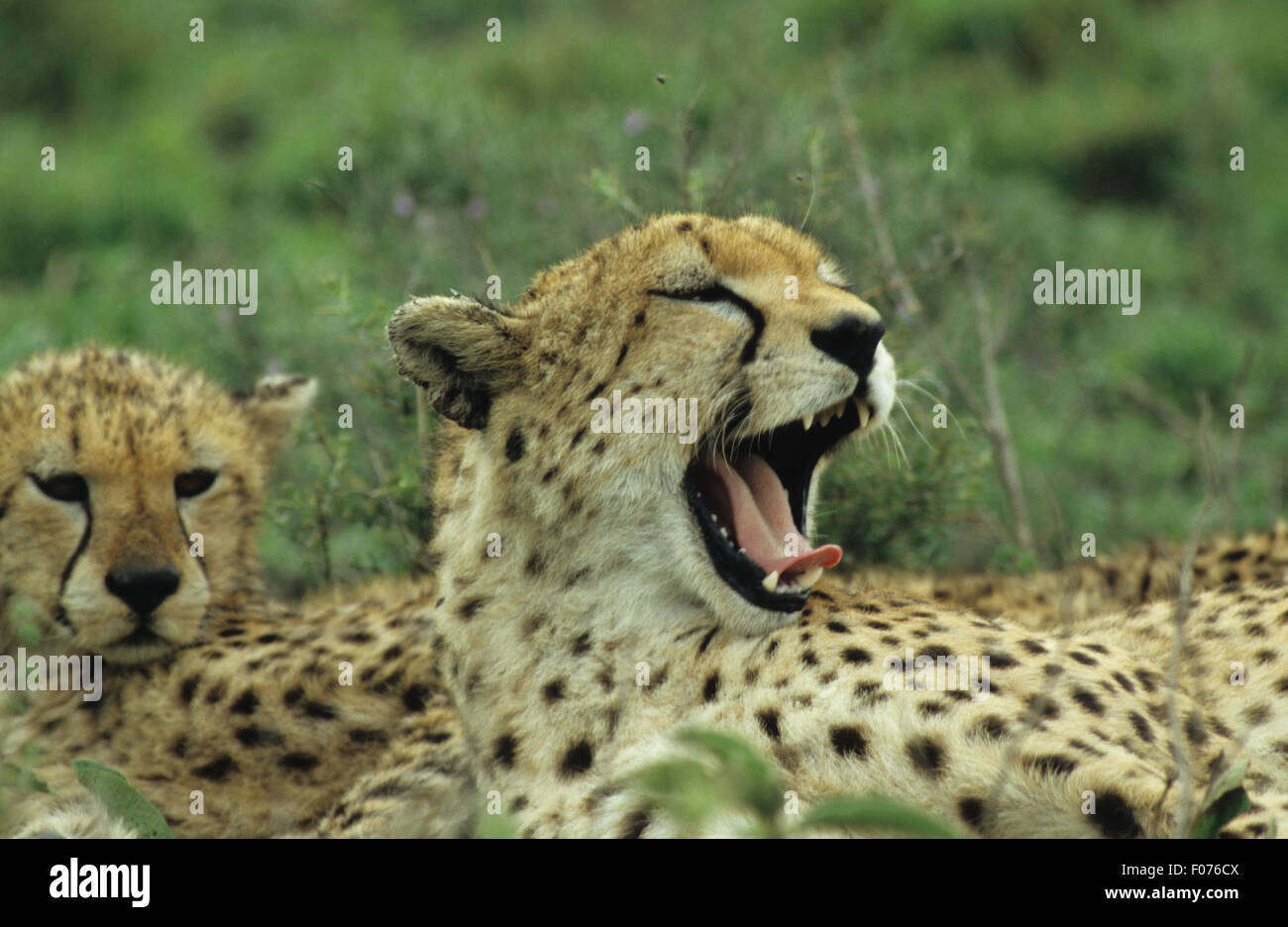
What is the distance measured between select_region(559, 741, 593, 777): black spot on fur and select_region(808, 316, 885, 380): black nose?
77cm

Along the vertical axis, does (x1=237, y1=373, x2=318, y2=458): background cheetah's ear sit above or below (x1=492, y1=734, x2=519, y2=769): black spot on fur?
above

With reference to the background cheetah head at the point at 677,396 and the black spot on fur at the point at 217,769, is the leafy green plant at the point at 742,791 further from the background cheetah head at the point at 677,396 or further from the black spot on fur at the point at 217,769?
the black spot on fur at the point at 217,769

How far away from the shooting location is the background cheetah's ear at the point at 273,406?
3.95m

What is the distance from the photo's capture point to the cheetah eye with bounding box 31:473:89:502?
349cm

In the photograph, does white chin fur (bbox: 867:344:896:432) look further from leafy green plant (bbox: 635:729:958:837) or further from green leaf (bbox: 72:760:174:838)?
green leaf (bbox: 72:760:174:838)

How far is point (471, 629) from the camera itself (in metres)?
2.93

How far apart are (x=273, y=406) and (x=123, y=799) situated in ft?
4.83

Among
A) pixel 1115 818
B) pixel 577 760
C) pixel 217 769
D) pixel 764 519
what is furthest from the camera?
pixel 217 769

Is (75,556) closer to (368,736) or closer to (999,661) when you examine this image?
(368,736)

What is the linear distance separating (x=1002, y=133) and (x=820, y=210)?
9.96 ft

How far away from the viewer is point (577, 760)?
2.77 m

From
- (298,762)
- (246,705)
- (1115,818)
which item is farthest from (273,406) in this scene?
(1115,818)

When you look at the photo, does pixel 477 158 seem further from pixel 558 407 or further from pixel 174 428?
pixel 558 407

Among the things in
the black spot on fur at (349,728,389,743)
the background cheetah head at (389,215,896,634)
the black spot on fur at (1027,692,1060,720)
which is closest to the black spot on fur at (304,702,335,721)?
the black spot on fur at (349,728,389,743)
